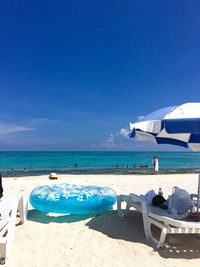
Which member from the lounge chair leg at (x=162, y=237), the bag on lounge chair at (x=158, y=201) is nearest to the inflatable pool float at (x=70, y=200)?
the bag on lounge chair at (x=158, y=201)

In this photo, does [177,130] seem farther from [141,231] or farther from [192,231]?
[141,231]

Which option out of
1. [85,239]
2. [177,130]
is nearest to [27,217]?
[85,239]

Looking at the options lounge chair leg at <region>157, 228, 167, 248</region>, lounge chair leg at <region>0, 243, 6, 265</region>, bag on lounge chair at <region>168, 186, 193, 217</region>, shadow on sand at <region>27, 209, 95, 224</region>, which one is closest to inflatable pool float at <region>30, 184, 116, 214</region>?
shadow on sand at <region>27, 209, 95, 224</region>

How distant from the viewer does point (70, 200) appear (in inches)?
240

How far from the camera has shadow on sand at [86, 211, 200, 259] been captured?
4621mm

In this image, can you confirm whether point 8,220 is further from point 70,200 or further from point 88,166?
point 88,166

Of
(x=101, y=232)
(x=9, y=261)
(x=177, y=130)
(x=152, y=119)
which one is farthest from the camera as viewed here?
(x=101, y=232)

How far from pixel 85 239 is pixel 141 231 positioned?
45.8 inches

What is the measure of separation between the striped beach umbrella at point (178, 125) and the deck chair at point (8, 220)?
2.57 meters

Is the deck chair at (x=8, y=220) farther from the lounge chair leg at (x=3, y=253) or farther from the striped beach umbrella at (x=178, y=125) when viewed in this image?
the striped beach umbrella at (x=178, y=125)

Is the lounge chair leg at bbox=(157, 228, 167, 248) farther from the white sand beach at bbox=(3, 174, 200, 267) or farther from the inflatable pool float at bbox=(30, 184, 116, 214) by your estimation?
the inflatable pool float at bbox=(30, 184, 116, 214)

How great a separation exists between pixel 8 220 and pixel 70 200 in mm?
1731

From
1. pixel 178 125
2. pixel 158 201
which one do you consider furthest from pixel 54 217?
pixel 178 125

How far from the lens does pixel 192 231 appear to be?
4.57 meters
